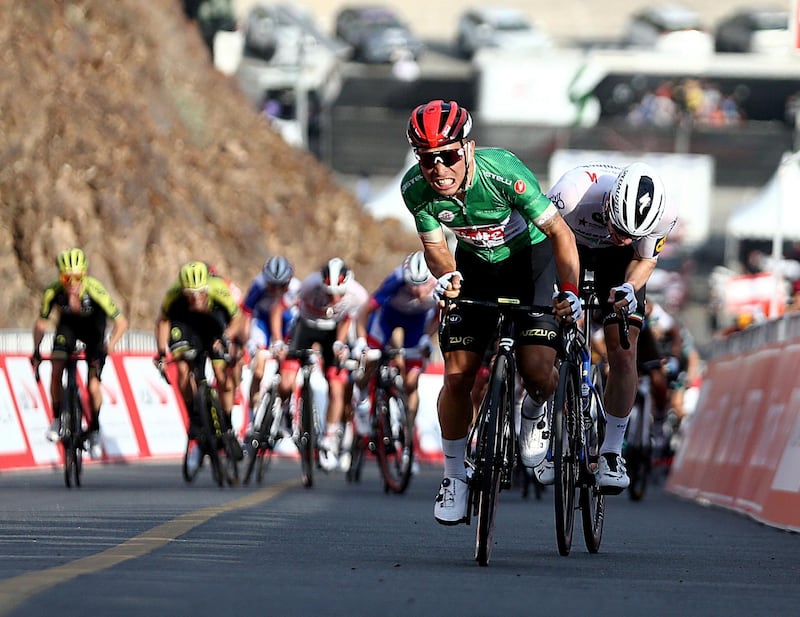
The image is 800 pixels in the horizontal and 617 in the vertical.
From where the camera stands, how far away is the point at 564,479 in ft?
30.5

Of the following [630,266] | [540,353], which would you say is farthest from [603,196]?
[540,353]

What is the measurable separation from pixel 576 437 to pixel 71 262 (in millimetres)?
7721

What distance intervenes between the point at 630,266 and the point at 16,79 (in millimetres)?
21988

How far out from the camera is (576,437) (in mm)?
9539

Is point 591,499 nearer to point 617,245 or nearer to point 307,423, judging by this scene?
point 617,245

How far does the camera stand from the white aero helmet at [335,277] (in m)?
16.9

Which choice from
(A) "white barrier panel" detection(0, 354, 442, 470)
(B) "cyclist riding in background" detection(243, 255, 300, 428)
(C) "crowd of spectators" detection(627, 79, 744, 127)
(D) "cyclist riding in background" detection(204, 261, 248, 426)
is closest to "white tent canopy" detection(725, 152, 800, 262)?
(C) "crowd of spectators" detection(627, 79, 744, 127)

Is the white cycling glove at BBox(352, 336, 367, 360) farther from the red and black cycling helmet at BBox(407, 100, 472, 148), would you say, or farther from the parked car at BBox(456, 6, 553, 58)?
the parked car at BBox(456, 6, 553, 58)

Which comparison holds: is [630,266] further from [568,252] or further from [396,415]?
[396,415]

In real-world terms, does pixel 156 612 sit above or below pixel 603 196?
below

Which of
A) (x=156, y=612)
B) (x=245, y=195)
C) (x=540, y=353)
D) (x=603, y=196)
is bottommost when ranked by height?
(x=156, y=612)

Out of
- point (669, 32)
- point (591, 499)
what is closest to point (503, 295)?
point (591, 499)

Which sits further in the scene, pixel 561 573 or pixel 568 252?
pixel 568 252

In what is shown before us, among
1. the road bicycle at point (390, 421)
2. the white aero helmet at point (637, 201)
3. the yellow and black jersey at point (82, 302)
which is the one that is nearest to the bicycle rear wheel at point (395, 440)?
the road bicycle at point (390, 421)
